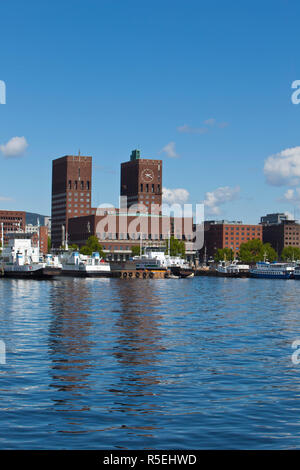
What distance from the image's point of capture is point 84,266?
185 meters

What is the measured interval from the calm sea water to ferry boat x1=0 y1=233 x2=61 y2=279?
370ft

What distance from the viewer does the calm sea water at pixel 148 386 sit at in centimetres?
2106

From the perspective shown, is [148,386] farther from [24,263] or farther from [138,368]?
[24,263]

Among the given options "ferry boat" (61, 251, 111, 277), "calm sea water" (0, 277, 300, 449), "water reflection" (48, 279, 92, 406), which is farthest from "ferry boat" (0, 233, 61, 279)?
"calm sea water" (0, 277, 300, 449)

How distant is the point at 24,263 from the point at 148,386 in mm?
151053

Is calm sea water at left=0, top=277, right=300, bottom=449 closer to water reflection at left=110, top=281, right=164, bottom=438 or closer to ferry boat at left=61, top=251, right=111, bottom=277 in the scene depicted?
water reflection at left=110, top=281, right=164, bottom=438

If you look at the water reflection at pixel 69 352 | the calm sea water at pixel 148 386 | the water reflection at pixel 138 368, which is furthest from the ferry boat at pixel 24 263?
the calm sea water at pixel 148 386

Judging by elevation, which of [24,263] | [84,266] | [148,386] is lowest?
[148,386]

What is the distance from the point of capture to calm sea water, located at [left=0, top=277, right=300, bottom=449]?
21062 millimetres

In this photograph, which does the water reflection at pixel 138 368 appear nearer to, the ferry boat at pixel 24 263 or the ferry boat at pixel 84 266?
the ferry boat at pixel 24 263

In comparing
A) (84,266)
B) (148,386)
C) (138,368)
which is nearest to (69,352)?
(138,368)

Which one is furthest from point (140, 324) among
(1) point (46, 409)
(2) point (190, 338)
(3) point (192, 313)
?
(1) point (46, 409)

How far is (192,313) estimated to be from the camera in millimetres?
67562
